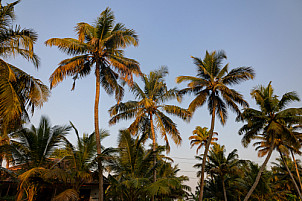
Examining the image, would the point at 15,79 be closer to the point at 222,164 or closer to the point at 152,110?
the point at 152,110

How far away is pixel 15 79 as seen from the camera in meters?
6.58

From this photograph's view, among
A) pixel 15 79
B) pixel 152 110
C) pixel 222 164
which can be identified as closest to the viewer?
pixel 15 79

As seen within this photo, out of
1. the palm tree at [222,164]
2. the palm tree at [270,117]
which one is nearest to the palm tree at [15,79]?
the palm tree at [270,117]

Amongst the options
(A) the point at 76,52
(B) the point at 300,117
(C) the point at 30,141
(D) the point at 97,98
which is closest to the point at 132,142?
(D) the point at 97,98

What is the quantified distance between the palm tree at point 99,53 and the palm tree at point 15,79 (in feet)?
8.78

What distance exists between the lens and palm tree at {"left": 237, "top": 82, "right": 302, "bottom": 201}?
1599 centimetres

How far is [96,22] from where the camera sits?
11961mm

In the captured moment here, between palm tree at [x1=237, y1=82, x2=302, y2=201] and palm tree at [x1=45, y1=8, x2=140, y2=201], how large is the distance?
9.91 meters

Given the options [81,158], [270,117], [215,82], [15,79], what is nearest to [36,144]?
[81,158]

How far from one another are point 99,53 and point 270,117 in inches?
553

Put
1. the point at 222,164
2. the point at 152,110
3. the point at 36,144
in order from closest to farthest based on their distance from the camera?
the point at 36,144 < the point at 152,110 < the point at 222,164

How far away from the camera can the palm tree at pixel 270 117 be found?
16.0 m

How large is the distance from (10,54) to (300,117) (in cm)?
1878

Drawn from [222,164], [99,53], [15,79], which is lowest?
[222,164]
